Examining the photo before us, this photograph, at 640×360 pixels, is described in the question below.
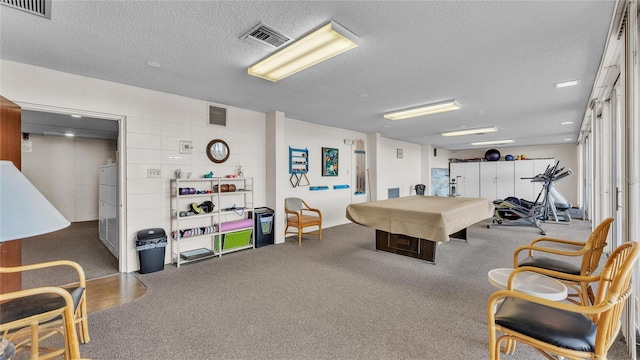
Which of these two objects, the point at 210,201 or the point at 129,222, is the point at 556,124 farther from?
the point at 129,222

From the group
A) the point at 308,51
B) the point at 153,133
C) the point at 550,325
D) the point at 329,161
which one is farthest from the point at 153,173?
the point at 550,325

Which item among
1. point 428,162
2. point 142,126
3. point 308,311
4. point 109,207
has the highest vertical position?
point 142,126

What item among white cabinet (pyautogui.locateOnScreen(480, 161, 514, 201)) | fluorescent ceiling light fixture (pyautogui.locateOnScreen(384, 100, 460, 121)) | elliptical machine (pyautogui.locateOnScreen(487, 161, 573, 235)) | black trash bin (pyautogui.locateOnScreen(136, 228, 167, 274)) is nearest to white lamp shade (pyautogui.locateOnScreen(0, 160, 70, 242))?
black trash bin (pyautogui.locateOnScreen(136, 228, 167, 274))

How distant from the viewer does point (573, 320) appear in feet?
4.91

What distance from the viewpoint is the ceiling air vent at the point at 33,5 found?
1913mm

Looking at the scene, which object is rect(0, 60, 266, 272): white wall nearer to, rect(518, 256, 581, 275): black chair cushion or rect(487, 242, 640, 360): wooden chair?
rect(487, 242, 640, 360): wooden chair

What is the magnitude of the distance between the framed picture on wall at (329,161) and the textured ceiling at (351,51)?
6.82 feet

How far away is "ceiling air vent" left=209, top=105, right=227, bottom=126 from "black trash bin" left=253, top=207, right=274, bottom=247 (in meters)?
1.72

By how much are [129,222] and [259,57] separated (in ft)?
9.71

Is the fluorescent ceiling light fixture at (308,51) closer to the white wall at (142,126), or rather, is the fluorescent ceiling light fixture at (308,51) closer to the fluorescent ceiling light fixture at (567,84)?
the white wall at (142,126)

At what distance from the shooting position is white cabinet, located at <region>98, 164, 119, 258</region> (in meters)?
4.33

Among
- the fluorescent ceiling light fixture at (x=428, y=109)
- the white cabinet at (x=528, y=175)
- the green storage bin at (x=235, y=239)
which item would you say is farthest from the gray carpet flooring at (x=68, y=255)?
the white cabinet at (x=528, y=175)

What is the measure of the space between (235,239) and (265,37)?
3371mm

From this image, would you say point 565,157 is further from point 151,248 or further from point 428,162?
point 151,248
